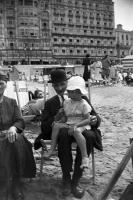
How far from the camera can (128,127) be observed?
6.79 meters

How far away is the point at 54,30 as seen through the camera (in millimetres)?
80188

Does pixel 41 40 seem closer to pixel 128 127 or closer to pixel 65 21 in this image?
pixel 65 21

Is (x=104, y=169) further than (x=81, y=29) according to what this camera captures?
No

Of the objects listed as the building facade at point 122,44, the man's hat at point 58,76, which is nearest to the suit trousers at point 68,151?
the man's hat at point 58,76

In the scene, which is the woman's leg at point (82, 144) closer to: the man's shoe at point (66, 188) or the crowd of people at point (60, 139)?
the crowd of people at point (60, 139)

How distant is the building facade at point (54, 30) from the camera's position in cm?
7312

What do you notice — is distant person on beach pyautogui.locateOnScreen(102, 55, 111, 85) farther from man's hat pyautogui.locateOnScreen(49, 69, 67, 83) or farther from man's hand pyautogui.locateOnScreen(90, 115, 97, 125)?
man's hand pyautogui.locateOnScreen(90, 115, 97, 125)

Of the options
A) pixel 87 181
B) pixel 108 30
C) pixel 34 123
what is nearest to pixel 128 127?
pixel 34 123

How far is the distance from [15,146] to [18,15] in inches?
2950

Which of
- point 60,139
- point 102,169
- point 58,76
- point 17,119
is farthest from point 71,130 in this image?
point 102,169

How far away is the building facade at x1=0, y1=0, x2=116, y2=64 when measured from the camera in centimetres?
7312

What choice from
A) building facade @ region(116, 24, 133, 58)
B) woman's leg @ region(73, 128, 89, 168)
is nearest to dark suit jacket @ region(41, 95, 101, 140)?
woman's leg @ region(73, 128, 89, 168)

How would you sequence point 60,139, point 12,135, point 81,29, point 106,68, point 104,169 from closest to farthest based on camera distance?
point 12,135 → point 60,139 → point 104,169 → point 106,68 → point 81,29

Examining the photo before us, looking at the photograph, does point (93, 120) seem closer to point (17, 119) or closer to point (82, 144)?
point (82, 144)
